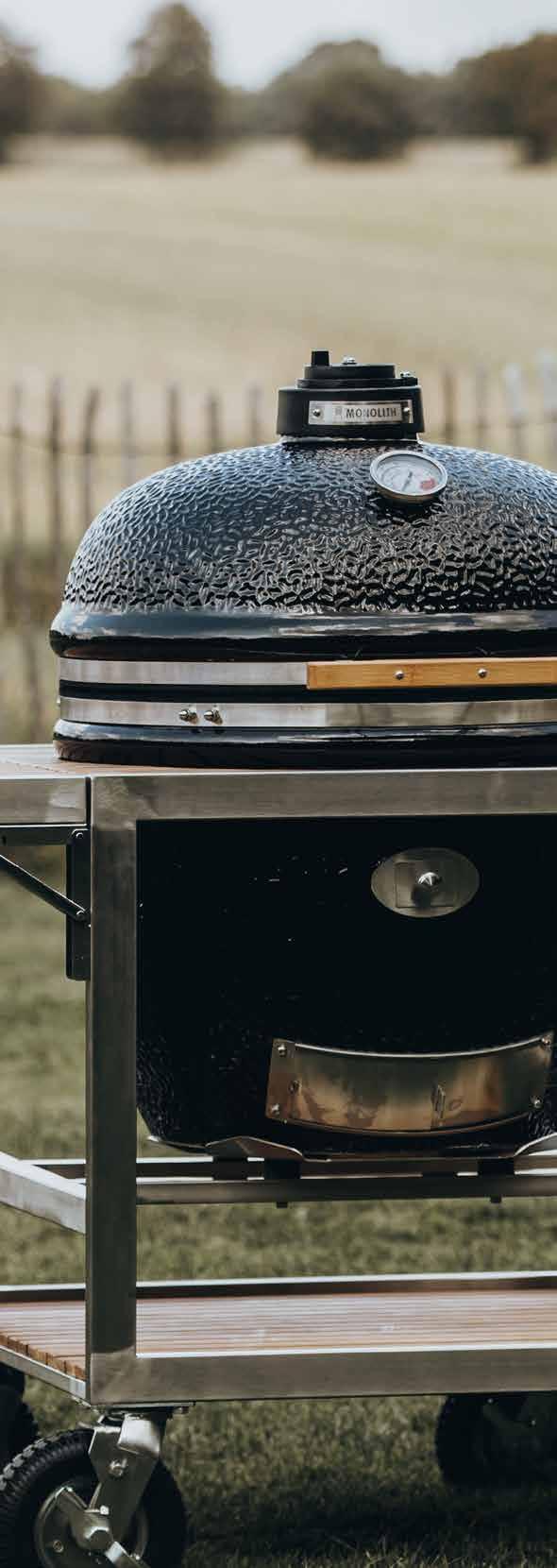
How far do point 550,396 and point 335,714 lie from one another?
735 centimetres

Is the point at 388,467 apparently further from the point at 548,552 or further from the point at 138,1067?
the point at 138,1067

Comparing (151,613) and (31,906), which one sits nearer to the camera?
(151,613)

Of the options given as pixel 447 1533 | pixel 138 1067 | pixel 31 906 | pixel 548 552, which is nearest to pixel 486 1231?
pixel 447 1533

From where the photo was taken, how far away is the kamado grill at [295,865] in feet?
8.51

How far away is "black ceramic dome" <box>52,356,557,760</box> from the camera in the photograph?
2.63 metres

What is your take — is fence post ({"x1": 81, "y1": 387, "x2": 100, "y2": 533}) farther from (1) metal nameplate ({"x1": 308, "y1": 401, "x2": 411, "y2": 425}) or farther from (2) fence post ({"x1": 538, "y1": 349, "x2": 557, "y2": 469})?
(1) metal nameplate ({"x1": 308, "y1": 401, "x2": 411, "y2": 425})

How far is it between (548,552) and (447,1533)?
133 centimetres

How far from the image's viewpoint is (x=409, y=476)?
8.88 ft

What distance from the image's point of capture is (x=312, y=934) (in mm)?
2684

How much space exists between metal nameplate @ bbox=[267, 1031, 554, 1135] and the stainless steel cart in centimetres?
9

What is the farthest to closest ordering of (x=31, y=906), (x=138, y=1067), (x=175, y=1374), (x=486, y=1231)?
(x=31, y=906)
(x=486, y=1231)
(x=138, y=1067)
(x=175, y=1374)

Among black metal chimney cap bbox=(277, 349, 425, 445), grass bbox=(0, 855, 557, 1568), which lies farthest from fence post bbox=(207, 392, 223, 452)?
black metal chimney cap bbox=(277, 349, 425, 445)

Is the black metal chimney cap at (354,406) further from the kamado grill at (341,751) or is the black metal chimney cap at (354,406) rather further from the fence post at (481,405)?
the fence post at (481,405)

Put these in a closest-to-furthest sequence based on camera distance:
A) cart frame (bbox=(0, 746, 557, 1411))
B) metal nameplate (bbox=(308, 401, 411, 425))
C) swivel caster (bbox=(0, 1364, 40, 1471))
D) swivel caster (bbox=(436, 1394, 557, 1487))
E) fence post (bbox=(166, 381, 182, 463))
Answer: cart frame (bbox=(0, 746, 557, 1411)), metal nameplate (bbox=(308, 401, 411, 425)), swivel caster (bbox=(0, 1364, 40, 1471)), swivel caster (bbox=(436, 1394, 557, 1487)), fence post (bbox=(166, 381, 182, 463))
